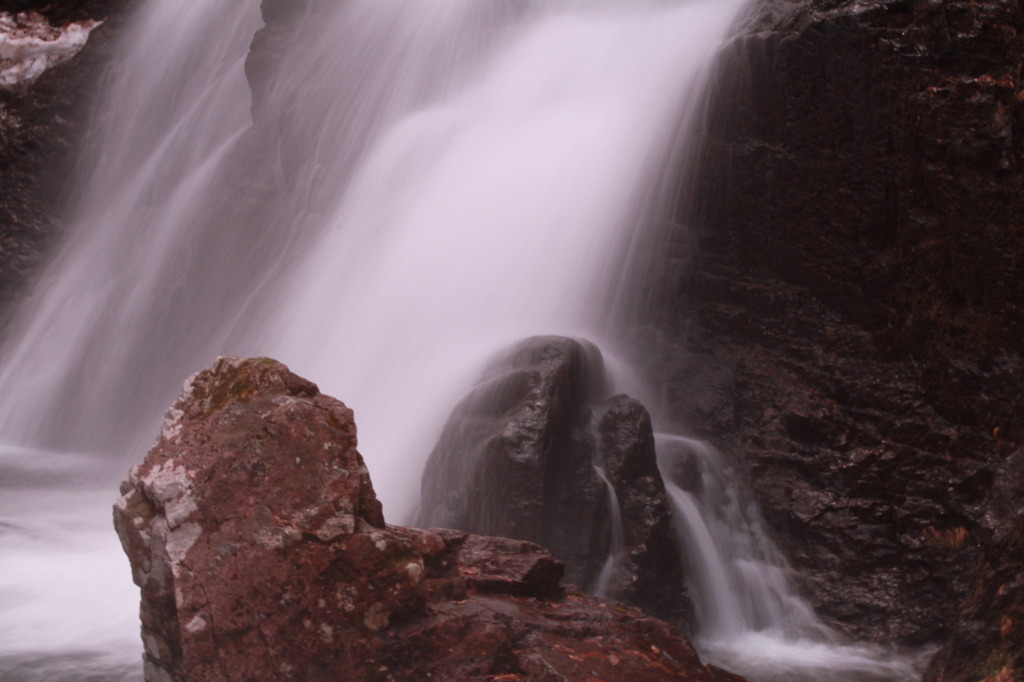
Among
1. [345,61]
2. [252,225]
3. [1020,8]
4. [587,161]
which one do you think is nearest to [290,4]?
[345,61]

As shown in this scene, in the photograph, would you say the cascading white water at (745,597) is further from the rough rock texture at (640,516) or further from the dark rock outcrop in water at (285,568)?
the dark rock outcrop in water at (285,568)

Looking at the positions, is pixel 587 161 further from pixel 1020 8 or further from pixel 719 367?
pixel 1020 8

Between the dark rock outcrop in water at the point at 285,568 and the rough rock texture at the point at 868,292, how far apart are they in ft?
12.7

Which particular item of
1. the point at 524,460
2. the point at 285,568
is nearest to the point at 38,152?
the point at 524,460

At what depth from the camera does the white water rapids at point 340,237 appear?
7.45 metres

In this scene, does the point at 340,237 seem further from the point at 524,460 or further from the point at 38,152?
the point at 38,152

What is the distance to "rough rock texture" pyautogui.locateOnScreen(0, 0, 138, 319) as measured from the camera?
14.8 meters

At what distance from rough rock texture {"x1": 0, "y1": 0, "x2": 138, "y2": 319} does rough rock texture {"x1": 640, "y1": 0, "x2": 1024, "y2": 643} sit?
1176 centimetres

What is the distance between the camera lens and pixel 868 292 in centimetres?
765

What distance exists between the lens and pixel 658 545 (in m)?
6.43

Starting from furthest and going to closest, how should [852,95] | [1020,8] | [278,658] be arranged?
[852,95] < [1020,8] < [278,658]

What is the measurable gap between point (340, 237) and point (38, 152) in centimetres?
750

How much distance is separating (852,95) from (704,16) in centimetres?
324

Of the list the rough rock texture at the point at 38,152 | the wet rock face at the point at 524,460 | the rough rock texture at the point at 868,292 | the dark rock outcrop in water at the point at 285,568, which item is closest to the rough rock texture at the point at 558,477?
the wet rock face at the point at 524,460
